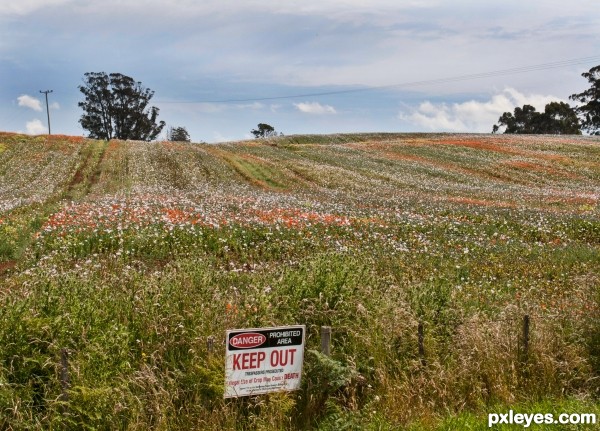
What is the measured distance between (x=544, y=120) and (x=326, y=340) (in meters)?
125

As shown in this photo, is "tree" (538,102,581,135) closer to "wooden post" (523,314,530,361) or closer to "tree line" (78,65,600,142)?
"tree line" (78,65,600,142)

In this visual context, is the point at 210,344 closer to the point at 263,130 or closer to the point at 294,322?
the point at 294,322

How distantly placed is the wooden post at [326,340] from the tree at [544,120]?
11865cm

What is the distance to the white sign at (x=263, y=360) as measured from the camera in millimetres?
5629

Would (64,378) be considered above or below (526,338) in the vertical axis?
above

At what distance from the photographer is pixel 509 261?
13625 millimetres

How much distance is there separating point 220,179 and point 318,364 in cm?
3301

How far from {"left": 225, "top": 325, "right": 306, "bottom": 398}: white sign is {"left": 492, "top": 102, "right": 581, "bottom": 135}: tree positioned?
391 feet

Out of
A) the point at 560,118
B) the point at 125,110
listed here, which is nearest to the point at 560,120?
the point at 560,118

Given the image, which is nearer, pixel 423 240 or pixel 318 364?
pixel 318 364

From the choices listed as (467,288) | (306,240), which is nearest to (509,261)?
(467,288)

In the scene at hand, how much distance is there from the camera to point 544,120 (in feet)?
380

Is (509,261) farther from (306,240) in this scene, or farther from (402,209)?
(402,209)

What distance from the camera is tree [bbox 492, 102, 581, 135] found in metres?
110
